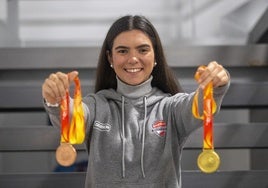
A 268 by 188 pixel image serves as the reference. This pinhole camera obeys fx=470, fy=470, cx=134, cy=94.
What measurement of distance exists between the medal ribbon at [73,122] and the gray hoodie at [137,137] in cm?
10

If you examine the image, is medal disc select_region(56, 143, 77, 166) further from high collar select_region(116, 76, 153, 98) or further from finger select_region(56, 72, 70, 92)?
high collar select_region(116, 76, 153, 98)

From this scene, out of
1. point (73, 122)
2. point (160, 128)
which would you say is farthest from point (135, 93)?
point (73, 122)

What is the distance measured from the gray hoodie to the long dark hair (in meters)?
0.08

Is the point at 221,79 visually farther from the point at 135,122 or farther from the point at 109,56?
the point at 109,56

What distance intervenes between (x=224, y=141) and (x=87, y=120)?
756mm

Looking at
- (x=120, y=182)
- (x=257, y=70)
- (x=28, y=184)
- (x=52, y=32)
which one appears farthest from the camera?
(x=52, y=32)

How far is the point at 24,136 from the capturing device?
1.79 metres

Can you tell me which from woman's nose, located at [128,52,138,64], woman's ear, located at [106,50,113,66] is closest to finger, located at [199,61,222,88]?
woman's nose, located at [128,52,138,64]

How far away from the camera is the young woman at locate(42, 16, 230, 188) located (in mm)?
1193

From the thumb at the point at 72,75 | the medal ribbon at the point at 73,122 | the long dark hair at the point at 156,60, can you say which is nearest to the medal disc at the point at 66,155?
the medal ribbon at the point at 73,122

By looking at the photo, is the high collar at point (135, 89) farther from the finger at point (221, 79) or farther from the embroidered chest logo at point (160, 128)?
the finger at point (221, 79)

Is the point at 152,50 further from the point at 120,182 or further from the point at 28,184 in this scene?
the point at 28,184

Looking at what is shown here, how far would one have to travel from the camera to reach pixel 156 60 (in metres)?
1.32

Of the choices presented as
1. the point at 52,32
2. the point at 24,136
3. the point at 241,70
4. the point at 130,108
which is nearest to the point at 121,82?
the point at 130,108
